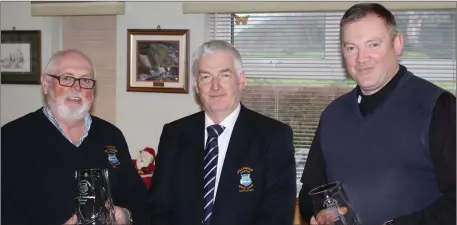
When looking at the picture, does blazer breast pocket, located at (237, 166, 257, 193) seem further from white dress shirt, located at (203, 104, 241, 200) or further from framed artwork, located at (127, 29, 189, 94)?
framed artwork, located at (127, 29, 189, 94)

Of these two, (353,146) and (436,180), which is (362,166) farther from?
(436,180)

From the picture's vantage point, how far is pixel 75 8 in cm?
451

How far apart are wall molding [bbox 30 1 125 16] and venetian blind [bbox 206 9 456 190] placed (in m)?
0.68

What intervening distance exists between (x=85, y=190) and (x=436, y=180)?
1.08m

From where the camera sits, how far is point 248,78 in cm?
438

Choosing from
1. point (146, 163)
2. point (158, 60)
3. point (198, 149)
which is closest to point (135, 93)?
point (158, 60)

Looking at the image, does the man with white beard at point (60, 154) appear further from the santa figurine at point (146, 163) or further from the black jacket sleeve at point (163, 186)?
the santa figurine at point (146, 163)

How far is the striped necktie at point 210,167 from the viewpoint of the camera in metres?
2.23

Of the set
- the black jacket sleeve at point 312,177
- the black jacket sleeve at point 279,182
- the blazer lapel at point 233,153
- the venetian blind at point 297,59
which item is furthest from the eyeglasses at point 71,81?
the venetian blind at point 297,59

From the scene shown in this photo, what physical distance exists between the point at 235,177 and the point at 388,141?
0.56 m

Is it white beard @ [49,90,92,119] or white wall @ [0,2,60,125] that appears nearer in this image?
white beard @ [49,90,92,119]

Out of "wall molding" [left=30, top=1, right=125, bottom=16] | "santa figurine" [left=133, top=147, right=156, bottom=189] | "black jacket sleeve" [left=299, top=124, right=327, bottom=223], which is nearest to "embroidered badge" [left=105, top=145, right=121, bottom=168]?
"black jacket sleeve" [left=299, top=124, right=327, bottom=223]

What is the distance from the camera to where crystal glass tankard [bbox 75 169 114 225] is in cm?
192

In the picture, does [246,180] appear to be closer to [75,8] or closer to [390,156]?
[390,156]
